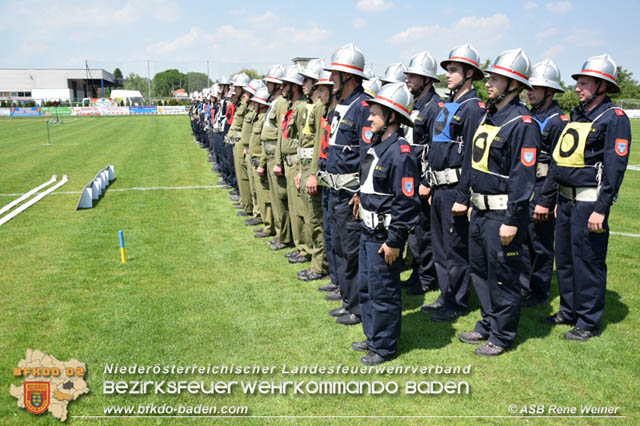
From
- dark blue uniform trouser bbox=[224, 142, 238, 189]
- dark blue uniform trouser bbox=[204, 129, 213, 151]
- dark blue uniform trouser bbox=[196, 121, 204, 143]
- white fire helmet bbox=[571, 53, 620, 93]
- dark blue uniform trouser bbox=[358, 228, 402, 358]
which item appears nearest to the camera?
dark blue uniform trouser bbox=[358, 228, 402, 358]

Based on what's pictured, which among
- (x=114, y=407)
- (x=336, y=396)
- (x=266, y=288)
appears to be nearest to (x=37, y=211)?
(x=266, y=288)

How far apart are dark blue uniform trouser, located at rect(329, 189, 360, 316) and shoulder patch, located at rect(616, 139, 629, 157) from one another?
253cm

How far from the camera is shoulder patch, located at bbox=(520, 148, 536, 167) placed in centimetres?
421

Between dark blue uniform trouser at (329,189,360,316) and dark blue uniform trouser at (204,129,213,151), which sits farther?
dark blue uniform trouser at (204,129,213,151)

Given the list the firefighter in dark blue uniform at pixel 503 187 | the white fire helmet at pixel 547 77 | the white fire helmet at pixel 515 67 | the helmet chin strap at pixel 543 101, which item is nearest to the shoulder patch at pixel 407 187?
the firefighter in dark blue uniform at pixel 503 187

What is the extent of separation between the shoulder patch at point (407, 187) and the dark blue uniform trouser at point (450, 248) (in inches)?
56.4

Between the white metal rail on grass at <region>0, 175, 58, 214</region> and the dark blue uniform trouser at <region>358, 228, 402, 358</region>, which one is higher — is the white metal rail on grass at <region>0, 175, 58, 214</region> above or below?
below

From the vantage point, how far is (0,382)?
426 centimetres

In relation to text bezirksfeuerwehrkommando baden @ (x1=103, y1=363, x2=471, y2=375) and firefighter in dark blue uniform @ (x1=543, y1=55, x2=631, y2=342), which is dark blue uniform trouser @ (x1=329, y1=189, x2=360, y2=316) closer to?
text bezirksfeuerwehrkommando baden @ (x1=103, y1=363, x2=471, y2=375)

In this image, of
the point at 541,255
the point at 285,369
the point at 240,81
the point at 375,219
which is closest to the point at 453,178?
the point at 375,219

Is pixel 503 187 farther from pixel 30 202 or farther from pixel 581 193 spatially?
pixel 30 202

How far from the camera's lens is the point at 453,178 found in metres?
5.30

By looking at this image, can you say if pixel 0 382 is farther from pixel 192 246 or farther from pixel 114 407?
pixel 192 246

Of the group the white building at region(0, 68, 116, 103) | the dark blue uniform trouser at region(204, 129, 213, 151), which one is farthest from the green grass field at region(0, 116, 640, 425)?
the white building at region(0, 68, 116, 103)
